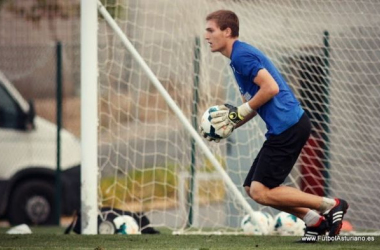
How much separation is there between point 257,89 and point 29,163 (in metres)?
6.49

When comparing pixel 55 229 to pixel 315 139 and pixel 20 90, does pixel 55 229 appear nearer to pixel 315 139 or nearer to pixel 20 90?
pixel 315 139

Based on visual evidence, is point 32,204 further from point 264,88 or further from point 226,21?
point 264,88

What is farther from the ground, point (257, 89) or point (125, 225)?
point (257, 89)

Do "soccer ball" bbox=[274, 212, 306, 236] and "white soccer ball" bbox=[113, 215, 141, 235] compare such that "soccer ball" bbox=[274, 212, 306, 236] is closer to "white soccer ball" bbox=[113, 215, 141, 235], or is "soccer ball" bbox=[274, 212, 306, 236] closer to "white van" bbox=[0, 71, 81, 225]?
"white soccer ball" bbox=[113, 215, 141, 235]

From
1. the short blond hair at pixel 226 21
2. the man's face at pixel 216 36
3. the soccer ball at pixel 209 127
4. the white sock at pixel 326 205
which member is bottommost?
the white sock at pixel 326 205

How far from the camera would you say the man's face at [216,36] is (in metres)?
8.03

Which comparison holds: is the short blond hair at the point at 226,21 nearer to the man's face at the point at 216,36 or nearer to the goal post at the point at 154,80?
the man's face at the point at 216,36

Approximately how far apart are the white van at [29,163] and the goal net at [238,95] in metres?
1.34

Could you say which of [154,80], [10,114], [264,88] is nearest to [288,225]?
[154,80]

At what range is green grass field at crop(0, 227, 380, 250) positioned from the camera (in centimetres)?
783

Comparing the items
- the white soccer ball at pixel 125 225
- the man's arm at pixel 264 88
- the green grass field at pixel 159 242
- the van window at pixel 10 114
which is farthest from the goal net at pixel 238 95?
the man's arm at pixel 264 88

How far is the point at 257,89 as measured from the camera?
7875 millimetres

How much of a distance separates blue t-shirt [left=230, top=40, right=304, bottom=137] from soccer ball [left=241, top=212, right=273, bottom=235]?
6.22 ft

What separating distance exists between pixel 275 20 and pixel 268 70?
2971 mm
